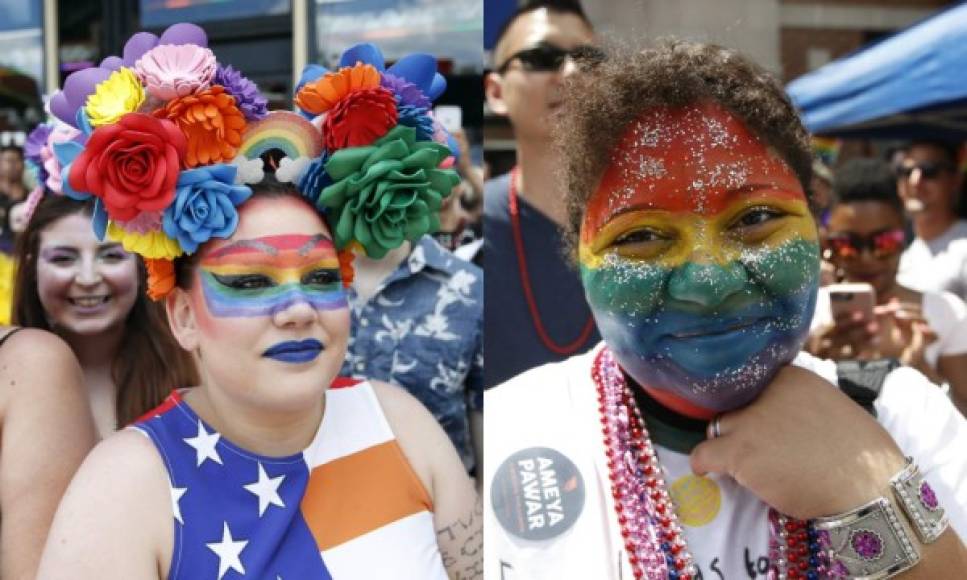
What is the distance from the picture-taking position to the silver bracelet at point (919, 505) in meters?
1.48

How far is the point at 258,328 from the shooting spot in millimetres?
1736

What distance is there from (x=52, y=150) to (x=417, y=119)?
881mm

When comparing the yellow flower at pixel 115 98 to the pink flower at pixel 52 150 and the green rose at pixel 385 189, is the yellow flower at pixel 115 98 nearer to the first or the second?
the pink flower at pixel 52 150

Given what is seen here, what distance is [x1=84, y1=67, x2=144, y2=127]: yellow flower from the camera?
5.77 ft

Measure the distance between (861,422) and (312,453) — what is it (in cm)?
90

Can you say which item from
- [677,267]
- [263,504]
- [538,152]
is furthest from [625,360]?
[538,152]

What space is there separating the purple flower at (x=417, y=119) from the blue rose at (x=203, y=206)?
303 millimetres

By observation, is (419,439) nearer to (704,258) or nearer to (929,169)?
(704,258)

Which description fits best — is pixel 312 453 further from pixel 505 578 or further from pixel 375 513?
pixel 505 578

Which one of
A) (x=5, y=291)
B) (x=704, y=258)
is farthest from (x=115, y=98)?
(x=5, y=291)

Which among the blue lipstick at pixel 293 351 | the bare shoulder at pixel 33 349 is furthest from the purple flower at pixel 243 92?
the bare shoulder at pixel 33 349

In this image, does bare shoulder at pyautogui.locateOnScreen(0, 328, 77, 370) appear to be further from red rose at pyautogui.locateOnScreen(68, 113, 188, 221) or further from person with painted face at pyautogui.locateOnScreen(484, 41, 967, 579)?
person with painted face at pyautogui.locateOnScreen(484, 41, 967, 579)

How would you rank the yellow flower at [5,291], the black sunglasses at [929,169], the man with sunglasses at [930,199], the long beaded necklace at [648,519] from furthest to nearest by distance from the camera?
1. the black sunglasses at [929,169]
2. the man with sunglasses at [930,199]
3. the yellow flower at [5,291]
4. the long beaded necklace at [648,519]

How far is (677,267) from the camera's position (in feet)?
5.18
